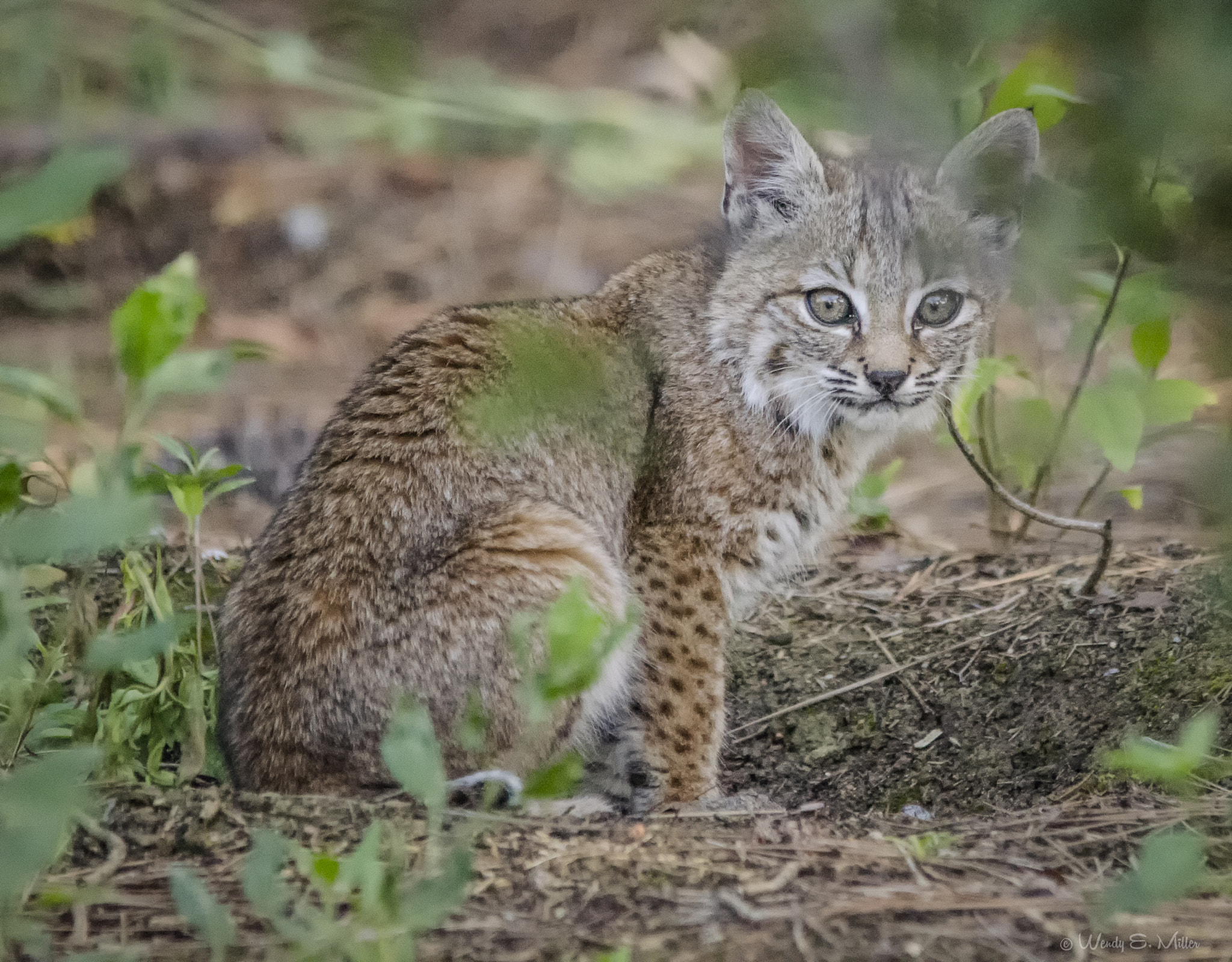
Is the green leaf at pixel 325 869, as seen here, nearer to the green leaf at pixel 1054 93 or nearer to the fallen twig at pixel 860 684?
the green leaf at pixel 1054 93

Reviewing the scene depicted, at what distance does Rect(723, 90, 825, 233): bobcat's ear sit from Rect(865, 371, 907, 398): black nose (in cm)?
63

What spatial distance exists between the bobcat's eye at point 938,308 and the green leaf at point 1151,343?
493 millimetres

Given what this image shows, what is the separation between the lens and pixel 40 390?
265cm

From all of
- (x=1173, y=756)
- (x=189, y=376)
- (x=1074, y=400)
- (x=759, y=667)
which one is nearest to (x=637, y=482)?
(x=759, y=667)

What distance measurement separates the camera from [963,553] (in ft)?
16.6

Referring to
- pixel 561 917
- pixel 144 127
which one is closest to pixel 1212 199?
pixel 561 917

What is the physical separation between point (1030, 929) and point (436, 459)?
1869mm

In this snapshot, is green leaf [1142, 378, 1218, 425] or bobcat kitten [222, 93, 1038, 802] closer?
bobcat kitten [222, 93, 1038, 802]

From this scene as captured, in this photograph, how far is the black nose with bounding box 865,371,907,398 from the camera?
3662 mm

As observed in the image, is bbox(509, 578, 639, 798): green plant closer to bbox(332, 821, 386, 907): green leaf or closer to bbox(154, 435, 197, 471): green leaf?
bbox(332, 821, 386, 907): green leaf

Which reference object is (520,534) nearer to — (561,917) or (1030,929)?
(561,917)

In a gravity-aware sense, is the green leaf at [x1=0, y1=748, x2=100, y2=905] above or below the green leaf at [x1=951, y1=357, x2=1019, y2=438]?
below

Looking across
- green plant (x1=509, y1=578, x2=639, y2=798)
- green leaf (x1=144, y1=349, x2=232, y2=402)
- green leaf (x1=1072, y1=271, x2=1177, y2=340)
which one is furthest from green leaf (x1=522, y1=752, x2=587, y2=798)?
green leaf (x1=1072, y1=271, x2=1177, y2=340)

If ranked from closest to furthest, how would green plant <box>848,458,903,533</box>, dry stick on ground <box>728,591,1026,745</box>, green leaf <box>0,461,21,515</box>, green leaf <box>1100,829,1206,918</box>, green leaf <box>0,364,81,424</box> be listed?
green leaf <box>1100,829,1206,918</box>
green leaf <box>0,364,81,424</box>
green leaf <box>0,461,21,515</box>
dry stick on ground <box>728,591,1026,745</box>
green plant <box>848,458,903,533</box>
